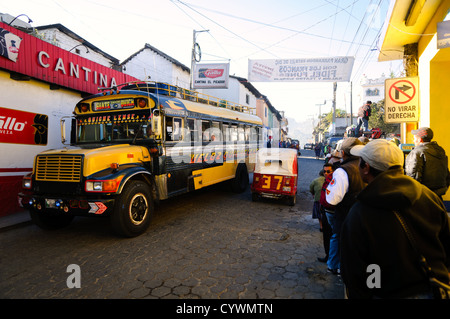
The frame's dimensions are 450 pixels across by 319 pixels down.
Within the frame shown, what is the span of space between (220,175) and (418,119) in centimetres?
557

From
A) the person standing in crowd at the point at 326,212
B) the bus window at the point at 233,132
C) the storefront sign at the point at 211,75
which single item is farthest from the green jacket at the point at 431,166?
the storefront sign at the point at 211,75

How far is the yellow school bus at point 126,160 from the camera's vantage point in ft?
15.1

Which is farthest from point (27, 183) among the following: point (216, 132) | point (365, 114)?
point (365, 114)

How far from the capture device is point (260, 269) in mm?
3748

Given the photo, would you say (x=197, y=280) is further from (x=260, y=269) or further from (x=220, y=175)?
(x=220, y=175)

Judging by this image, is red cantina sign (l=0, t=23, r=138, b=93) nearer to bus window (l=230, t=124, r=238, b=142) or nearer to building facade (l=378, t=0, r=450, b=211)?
bus window (l=230, t=124, r=238, b=142)

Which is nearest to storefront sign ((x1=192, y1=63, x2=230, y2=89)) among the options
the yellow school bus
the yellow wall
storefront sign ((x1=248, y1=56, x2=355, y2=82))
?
storefront sign ((x1=248, y1=56, x2=355, y2=82))

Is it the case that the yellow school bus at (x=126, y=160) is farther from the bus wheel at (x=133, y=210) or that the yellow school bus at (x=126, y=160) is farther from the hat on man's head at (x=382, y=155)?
the hat on man's head at (x=382, y=155)

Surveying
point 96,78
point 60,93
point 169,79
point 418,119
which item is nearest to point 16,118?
point 60,93

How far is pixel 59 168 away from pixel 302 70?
989 centimetres

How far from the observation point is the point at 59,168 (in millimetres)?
4746

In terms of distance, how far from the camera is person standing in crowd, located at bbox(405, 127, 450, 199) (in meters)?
4.38

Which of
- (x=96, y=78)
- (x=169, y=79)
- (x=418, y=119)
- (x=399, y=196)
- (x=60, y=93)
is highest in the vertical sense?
(x=169, y=79)

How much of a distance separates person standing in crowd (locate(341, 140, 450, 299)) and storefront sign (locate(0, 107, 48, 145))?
849 centimetres
